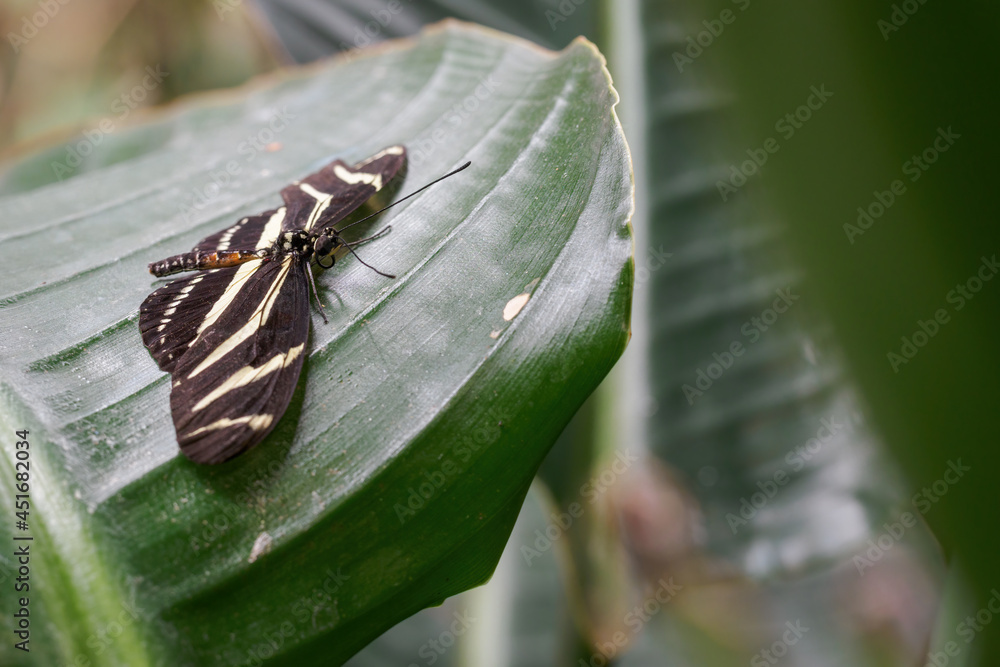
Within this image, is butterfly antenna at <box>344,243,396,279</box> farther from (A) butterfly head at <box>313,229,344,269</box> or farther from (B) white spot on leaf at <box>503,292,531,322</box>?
(B) white spot on leaf at <box>503,292,531,322</box>

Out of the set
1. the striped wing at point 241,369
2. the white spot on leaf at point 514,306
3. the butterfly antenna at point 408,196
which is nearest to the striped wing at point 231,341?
the striped wing at point 241,369

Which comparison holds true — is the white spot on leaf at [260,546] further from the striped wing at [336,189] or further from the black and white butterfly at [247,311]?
the striped wing at [336,189]

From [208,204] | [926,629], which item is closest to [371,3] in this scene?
[208,204]

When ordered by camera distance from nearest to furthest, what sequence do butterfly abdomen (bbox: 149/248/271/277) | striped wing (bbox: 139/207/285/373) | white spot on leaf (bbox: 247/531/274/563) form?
1. white spot on leaf (bbox: 247/531/274/563)
2. striped wing (bbox: 139/207/285/373)
3. butterfly abdomen (bbox: 149/248/271/277)

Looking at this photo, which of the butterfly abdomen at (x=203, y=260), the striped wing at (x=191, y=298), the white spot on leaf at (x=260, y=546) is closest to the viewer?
the white spot on leaf at (x=260, y=546)

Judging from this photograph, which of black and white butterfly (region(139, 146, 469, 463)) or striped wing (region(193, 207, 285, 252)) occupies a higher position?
striped wing (region(193, 207, 285, 252))

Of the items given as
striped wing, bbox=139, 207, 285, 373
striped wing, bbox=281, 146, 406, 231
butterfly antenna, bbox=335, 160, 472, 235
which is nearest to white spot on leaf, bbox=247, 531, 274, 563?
striped wing, bbox=139, 207, 285, 373

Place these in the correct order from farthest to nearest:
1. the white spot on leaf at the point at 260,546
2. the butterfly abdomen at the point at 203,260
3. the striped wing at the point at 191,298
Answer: the butterfly abdomen at the point at 203,260
the striped wing at the point at 191,298
the white spot on leaf at the point at 260,546

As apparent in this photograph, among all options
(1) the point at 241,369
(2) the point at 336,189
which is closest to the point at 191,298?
(1) the point at 241,369
